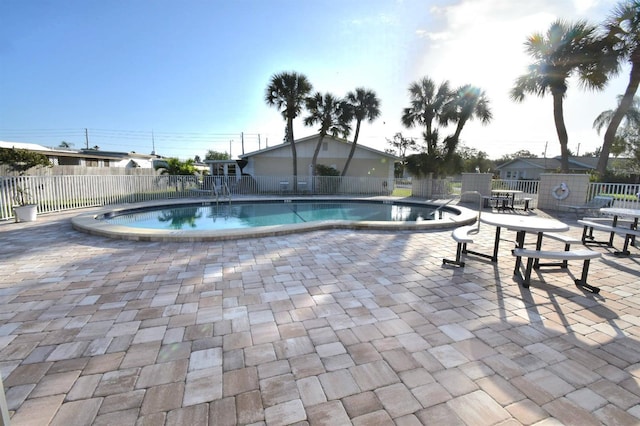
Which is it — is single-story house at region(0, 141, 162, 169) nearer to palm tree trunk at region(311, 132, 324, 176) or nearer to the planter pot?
the planter pot

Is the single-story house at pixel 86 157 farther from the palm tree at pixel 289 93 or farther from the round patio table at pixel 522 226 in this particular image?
the round patio table at pixel 522 226

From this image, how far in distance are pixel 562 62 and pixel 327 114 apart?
11.8 m

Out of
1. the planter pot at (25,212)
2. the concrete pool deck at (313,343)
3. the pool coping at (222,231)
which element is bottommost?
the concrete pool deck at (313,343)

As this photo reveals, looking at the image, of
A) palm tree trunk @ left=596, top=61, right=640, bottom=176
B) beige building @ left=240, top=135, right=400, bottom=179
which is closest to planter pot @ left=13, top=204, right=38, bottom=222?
beige building @ left=240, top=135, right=400, bottom=179

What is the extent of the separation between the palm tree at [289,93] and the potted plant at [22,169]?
37.8 ft

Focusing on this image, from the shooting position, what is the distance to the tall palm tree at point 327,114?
721 inches

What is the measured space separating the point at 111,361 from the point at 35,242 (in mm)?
5232

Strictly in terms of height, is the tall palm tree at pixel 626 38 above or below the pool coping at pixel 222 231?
above

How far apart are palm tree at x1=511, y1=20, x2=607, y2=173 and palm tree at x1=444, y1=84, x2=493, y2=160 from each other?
6.61ft

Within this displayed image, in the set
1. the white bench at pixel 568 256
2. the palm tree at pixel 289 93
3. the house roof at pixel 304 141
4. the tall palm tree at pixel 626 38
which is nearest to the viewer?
the white bench at pixel 568 256

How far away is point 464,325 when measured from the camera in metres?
2.67

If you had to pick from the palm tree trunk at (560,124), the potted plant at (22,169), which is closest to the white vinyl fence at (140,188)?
the potted plant at (22,169)

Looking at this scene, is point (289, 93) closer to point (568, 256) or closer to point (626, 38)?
point (626, 38)

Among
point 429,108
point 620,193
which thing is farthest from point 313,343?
point 429,108
